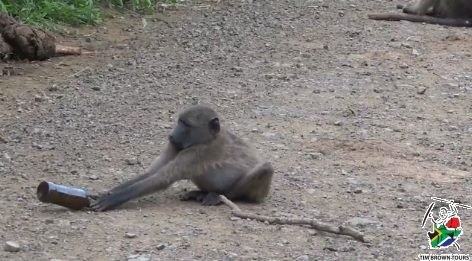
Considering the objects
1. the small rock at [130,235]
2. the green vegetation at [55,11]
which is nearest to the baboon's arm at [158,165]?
the small rock at [130,235]

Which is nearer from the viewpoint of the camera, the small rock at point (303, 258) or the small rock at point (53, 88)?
the small rock at point (303, 258)

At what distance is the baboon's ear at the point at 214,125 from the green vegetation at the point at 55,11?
15.2ft

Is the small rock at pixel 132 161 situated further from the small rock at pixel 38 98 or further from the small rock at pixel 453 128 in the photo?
the small rock at pixel 453 128

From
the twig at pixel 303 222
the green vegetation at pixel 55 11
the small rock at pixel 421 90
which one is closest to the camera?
the twig at pixel 303 222

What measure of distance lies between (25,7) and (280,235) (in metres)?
5.96

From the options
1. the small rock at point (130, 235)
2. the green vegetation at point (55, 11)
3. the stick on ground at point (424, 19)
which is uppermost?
the green vegetation at point (55, 11)

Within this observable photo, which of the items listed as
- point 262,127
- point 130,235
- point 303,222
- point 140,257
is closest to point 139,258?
point 140,257

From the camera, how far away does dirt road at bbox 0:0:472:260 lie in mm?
5676

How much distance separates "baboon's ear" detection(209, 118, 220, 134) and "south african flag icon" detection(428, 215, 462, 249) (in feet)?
4.49

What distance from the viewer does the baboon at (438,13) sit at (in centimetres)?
1238

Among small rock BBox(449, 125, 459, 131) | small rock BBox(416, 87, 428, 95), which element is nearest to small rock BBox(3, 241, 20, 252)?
small rock BBox(449, 125, 459, 131)

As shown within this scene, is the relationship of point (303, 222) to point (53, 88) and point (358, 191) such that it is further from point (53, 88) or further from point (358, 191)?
point (53, 88)

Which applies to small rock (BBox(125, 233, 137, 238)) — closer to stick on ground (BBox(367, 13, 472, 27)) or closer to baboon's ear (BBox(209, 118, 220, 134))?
baboon's ear (BBox(209, 118, 220, 134))

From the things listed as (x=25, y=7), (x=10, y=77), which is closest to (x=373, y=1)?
(x=25, y=7)
